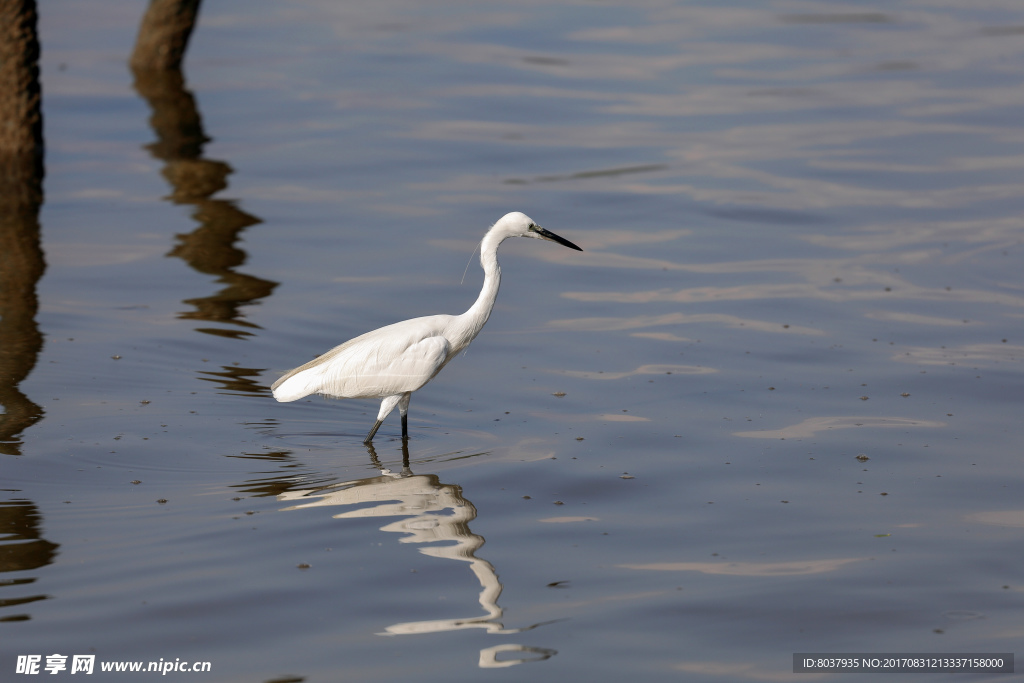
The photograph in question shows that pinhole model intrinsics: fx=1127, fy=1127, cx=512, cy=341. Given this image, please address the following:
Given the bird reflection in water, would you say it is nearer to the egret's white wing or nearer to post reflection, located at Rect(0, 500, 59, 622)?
the egret's white wing

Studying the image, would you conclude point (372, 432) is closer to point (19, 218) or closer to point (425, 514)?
point (425, 514)

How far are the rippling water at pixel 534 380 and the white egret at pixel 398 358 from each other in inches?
17.9

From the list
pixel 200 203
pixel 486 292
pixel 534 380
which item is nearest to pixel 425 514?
pixel 486 292

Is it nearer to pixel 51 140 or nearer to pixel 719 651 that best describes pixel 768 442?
pixel 719 651

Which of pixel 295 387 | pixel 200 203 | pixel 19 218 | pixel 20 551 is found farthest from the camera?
pixel 200 203

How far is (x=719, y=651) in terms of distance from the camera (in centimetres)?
566

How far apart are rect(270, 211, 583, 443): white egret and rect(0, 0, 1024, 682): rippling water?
0.45 meters

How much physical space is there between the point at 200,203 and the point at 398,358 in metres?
7.87

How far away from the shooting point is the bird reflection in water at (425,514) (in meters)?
5.86

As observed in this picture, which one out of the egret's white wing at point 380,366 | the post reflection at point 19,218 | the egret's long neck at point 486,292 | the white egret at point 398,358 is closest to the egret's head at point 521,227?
the white egret at point 398,358

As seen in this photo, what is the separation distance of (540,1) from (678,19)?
178 inches

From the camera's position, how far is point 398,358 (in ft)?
26.6

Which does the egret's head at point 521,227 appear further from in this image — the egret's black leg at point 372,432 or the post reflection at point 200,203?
the post reflection at point 200,203

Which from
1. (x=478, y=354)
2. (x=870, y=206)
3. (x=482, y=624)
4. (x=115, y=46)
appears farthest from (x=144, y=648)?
(x=115, y=46)
